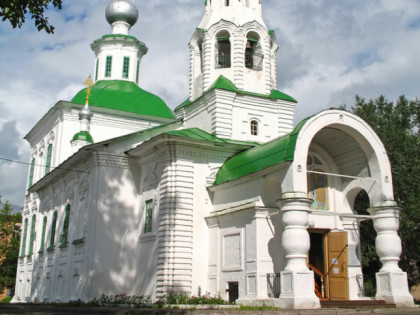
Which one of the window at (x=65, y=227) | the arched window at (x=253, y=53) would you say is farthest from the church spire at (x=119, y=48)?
the arched window at (x=253, y=53)

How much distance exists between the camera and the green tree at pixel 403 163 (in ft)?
59.0

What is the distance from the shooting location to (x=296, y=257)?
11.7 meters

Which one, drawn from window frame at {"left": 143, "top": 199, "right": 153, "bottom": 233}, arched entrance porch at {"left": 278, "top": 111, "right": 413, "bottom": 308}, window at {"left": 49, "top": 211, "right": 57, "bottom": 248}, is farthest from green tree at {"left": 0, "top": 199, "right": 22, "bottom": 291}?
arched entrance porch at {"left": 278, "top": 111, "right": 413, "bottom": 308}

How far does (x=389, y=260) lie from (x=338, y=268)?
1.58 metres

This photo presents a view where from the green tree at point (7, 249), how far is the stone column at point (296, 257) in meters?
27.6

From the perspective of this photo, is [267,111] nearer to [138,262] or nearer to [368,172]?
[368,172]

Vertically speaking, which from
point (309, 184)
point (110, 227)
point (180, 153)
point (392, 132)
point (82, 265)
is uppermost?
point (392, 132)

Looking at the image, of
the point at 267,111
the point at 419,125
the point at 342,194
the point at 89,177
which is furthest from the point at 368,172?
the point at 89,177

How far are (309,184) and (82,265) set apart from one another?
8335mm

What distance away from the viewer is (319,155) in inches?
618

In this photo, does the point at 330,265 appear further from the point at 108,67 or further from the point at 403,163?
the point at 108,67

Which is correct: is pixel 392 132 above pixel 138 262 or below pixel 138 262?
above

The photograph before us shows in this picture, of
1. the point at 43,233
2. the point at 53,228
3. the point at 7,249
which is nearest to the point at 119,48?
the point at 43,233

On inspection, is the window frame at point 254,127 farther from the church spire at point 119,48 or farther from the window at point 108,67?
the window at point 108,67
